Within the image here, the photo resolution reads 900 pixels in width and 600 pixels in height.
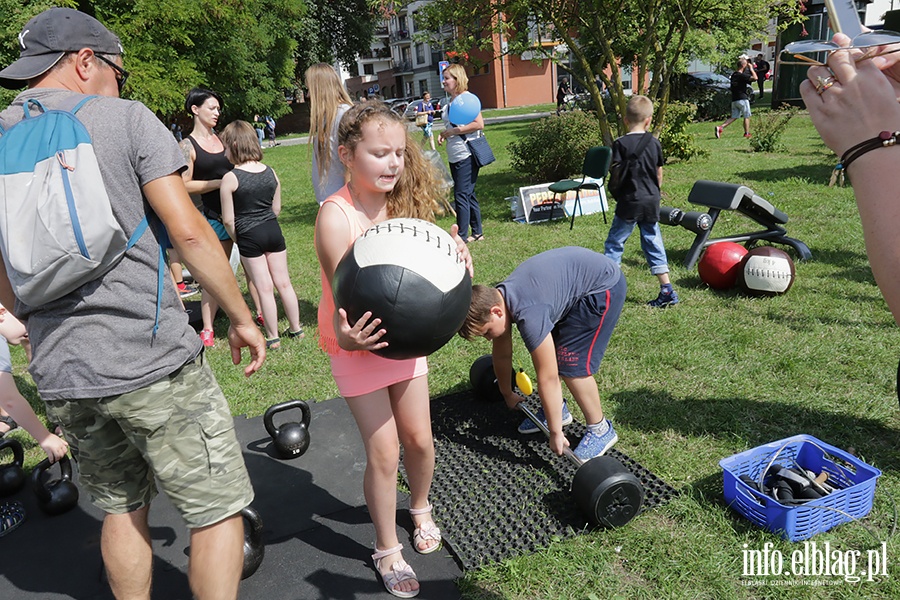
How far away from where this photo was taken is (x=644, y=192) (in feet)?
19.6

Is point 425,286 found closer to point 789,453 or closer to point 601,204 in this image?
point 789,453

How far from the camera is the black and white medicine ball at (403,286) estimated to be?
214 cm

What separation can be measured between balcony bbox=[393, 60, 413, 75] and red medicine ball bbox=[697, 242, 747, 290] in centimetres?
6796

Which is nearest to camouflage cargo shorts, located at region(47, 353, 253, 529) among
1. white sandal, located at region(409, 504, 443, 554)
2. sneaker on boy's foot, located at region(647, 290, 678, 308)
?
white sandal, located at region(409, 504, 443, 554)

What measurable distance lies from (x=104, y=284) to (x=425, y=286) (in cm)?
104

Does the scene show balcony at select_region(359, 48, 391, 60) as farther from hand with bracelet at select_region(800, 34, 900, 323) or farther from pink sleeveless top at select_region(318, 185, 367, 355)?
Result: hand with bracelet at select_region(800, 34, 900, 323)

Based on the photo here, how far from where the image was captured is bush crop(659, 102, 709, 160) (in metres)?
13.3

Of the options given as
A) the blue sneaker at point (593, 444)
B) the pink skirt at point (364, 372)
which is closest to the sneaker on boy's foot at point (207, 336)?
the pink skirt at point (364, 372)

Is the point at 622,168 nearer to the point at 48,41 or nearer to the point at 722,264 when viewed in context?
the point at 722,264

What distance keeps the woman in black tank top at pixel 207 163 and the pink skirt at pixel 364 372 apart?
3539mm

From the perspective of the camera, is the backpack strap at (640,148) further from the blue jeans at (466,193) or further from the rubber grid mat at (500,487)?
the rubber grid mat at (500,487)

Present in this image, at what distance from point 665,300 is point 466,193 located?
3.43m

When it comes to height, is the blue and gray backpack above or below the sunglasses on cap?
below

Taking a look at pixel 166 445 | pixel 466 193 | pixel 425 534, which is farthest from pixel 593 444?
pixel 466 193
